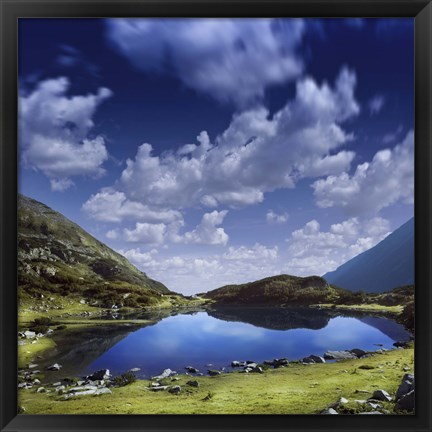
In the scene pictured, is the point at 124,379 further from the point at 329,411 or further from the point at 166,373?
the point at 329,411

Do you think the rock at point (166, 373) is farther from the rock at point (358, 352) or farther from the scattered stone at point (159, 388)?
the rock at point (358, 352)

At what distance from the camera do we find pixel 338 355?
2.82 m

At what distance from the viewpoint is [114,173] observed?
2.90 metres

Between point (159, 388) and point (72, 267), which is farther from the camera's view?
point (72, 267)

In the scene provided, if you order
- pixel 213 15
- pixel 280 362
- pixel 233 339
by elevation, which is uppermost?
pixel 213 15

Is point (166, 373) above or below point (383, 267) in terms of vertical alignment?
below

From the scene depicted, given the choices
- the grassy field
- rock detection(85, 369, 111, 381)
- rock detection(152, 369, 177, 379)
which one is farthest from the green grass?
rock detection(85, 369, 111, 381)

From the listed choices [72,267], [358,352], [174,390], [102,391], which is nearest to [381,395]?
[358,352]

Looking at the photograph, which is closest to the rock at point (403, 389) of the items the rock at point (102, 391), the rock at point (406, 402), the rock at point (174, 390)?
the rock at point (406, 402)

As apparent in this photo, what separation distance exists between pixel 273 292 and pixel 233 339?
42 cm
